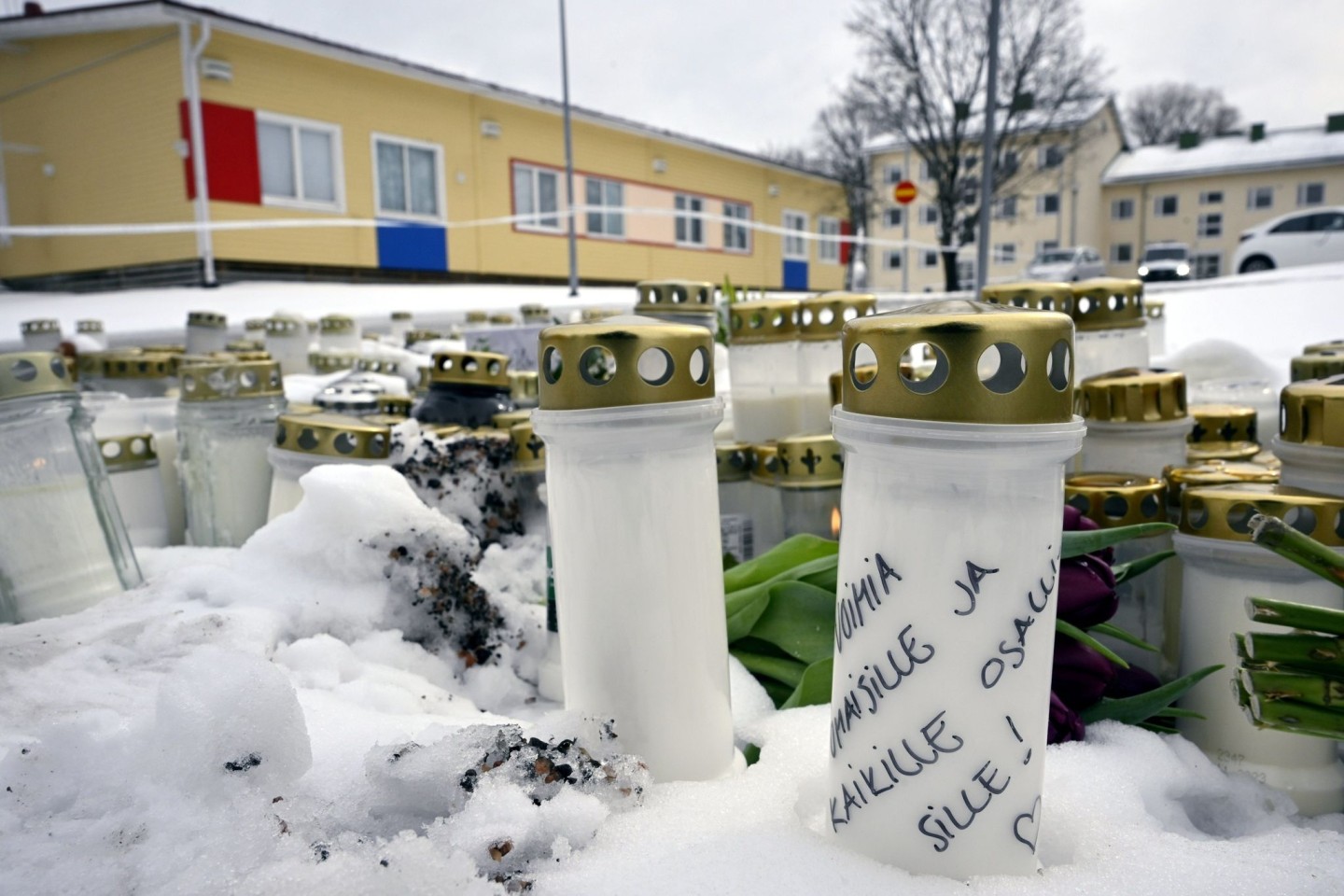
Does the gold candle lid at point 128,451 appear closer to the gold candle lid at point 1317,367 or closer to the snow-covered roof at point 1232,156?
the gold candle lid at point 1317,367

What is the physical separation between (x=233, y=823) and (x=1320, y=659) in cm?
89

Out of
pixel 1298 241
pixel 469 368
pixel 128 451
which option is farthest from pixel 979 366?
pixel 1298 241

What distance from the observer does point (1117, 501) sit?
1.12 m

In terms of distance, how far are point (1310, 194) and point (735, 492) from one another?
122 feet

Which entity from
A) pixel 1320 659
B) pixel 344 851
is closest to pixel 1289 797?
pixel 1320 659

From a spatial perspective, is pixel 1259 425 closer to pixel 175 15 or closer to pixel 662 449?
pixel 662 449

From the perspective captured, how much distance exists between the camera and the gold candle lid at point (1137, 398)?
1346mm

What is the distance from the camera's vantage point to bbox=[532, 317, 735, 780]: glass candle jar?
2.74 ft

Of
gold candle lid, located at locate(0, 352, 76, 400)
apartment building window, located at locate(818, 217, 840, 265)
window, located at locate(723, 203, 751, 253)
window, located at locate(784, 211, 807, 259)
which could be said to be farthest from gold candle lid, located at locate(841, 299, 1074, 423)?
apartment building window, located at locate(818, 217, 840, 265)

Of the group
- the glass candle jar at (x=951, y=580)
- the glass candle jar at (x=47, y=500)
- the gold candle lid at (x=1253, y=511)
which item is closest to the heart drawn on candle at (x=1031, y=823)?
the glass candle jar at (x=951, y=580)

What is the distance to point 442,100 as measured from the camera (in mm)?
12188

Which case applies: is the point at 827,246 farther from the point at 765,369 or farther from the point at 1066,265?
the point at 765,369

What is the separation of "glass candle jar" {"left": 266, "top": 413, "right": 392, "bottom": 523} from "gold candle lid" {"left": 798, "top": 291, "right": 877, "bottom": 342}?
85 centimetres

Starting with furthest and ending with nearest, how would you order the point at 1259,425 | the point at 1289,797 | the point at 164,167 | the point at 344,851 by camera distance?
the point at 164,167
the point at 1259,425
the point at 1289,797
the point at 344,851
